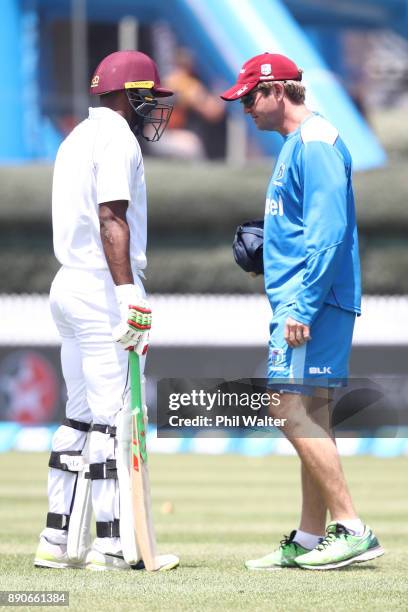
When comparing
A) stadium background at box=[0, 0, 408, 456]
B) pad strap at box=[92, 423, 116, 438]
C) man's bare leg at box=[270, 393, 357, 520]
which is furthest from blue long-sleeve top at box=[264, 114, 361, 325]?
stadium background at box=[0, 0, 408, 456]

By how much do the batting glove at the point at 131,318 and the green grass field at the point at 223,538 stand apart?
0.99 meters

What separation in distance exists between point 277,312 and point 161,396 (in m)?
0.64

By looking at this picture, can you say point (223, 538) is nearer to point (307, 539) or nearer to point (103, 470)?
point (307, 539)

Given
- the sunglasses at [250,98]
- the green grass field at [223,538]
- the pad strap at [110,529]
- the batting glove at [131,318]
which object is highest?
the sunglasses at [250,98]

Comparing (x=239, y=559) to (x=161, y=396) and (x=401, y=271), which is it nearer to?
(x=161, y=396)

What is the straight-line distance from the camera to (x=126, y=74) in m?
6.21

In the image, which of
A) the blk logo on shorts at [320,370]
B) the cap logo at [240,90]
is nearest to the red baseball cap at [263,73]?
the cap logo at [240,90]

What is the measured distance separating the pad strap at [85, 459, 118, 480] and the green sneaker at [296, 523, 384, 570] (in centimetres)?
92

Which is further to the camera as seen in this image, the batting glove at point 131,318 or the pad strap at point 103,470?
the pad strap at point 103,470

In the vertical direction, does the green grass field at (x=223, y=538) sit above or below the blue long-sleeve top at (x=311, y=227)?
below

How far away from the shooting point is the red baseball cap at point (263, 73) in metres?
6.25

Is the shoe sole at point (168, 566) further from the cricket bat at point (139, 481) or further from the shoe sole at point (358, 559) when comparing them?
the shoe sole at point (358, 559)

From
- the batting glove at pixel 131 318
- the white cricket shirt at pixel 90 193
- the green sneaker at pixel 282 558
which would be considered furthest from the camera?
the green sneaker at pixel 282 558

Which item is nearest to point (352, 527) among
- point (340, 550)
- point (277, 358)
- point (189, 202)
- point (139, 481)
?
point (340, 550)
